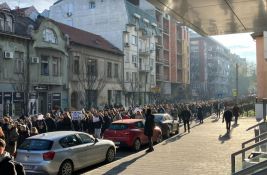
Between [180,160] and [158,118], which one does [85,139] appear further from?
[158,118]

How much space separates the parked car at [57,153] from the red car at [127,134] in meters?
3.85

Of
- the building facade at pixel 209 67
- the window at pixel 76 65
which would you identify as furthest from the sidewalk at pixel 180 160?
the building facade at pixel 209 67

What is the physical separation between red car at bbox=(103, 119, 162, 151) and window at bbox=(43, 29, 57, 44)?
20.0m

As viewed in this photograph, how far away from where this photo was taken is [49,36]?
3688cm

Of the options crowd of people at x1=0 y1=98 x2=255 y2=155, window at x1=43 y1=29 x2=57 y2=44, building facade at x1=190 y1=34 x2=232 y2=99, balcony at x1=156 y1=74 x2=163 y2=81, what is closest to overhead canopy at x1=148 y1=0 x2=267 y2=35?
crowd of people at x1=0 y1=98 x2=255 y2=155

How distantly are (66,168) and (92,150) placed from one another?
1.48 m

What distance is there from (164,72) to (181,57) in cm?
1138

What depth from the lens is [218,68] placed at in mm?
140000

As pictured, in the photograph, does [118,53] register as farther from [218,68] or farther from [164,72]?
[218,68]

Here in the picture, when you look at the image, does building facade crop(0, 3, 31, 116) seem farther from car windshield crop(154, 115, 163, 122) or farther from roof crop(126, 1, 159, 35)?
roof crop(126, 1, 159, 35)

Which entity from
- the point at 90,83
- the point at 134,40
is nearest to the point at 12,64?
the point at 90,83

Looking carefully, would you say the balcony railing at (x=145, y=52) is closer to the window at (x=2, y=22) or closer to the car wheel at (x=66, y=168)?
the window at (x=2, y=22)

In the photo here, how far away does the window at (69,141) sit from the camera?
12.3 meters

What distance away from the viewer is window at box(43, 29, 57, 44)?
3609 cm
